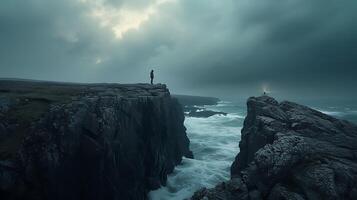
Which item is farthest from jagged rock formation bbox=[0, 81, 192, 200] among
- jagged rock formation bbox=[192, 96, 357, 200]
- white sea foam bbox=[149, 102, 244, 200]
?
jagged rock formation bbox=[192, 96, 357, 200]

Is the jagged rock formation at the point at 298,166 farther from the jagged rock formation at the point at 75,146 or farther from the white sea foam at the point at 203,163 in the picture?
the white sea foam at the point at 203,163

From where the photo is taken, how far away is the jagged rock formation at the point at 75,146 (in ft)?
85.3

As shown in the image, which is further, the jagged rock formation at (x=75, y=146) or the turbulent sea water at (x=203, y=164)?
the turbulent sea water at (x=203, y=164)

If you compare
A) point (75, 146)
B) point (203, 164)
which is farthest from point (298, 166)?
point (203, 164)

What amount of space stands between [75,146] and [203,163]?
2872cm

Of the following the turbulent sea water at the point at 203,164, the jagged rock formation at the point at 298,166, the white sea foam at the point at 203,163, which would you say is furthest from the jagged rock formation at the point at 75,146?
the jagged rock formation at the point at 298,166

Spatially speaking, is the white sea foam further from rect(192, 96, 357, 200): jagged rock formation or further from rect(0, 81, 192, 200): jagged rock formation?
rect(192, 96, 357, 200): jagged rock formation

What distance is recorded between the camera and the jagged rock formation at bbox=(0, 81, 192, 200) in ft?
85.3

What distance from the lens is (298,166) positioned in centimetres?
2448

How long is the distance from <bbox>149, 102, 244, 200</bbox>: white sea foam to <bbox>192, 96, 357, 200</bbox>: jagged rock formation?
42.9 ft

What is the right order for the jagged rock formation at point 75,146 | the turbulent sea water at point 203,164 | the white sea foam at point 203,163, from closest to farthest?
the jagged rock formation at point 75,146
the turbulent sea water at point 203,164
the white sea foam at point 203,163

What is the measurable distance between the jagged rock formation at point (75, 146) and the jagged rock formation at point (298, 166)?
11.0 meters

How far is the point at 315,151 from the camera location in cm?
2598

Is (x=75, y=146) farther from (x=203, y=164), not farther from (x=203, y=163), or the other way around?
(x=203, y=163)
